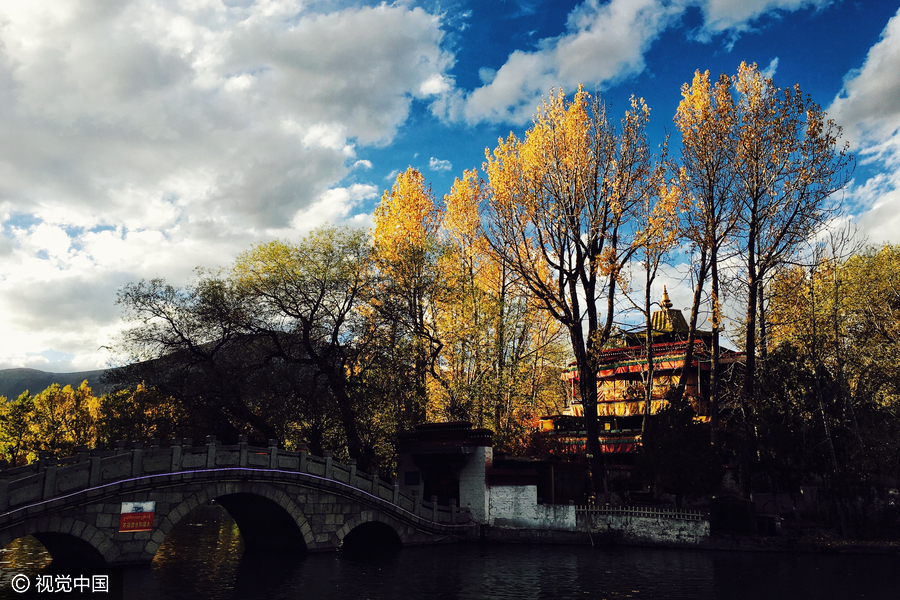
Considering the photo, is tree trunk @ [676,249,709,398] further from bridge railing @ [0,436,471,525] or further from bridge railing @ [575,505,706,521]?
bridge railing @ [0,436,471,525]

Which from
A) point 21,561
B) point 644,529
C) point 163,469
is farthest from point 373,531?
point 21,561

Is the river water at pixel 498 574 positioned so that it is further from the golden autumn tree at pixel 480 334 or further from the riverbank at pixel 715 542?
the golden autumn tree at pixel 480 334

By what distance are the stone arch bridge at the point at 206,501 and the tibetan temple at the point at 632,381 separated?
15231 mm

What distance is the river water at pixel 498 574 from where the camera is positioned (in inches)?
705

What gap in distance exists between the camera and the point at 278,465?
77.2 ft

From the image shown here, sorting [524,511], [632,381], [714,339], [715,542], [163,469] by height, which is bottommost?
[715,542]

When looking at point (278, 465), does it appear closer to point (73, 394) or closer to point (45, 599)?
point (45, 599)

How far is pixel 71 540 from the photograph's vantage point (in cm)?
1950

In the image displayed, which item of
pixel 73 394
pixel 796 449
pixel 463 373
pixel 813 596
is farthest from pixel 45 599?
pixel 73 394

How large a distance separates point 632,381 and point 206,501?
30.1 meters

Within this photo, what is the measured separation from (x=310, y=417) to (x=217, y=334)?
20.5 ft

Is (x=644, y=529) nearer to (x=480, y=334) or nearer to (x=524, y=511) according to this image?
(x=524, y=511)

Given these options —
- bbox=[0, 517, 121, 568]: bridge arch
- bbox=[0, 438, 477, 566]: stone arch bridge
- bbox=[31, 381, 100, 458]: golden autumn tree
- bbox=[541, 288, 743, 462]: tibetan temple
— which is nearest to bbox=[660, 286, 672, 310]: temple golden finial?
bbox=[541, 288, 743, 462]: tibetan temple

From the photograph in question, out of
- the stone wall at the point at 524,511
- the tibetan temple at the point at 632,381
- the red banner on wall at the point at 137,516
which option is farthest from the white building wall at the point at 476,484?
the red banner on wall at the point at 137,516
